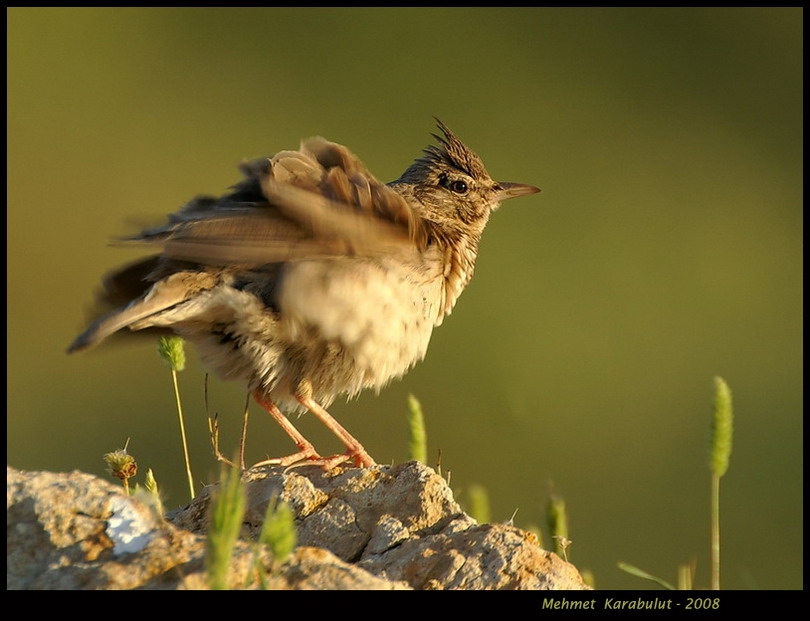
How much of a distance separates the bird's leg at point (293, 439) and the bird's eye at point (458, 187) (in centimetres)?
155

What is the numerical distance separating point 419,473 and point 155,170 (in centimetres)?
1637

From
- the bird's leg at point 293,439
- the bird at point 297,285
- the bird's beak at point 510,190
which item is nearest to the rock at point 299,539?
the bird's leg at point 293,439

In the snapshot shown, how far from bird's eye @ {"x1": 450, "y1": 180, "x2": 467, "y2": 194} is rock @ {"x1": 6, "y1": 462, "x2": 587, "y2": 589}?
8.29 ft

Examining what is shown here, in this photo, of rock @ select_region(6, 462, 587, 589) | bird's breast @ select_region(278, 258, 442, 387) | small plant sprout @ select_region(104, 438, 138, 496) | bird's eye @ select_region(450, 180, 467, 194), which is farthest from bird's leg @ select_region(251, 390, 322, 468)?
bird's eye @ select_region(450, 180, 467, 194)

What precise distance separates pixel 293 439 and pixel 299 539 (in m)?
1.72

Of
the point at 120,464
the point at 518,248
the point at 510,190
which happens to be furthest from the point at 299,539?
the point at 518,248

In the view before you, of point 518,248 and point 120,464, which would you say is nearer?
point 120,464

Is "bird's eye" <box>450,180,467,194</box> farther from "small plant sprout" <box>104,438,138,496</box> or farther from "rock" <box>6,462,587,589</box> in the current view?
"small plant sprout" <box>104,438,138,496</box>

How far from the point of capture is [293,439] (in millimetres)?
6207

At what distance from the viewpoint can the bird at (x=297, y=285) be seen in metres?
5.54

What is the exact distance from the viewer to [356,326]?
585 centimetres

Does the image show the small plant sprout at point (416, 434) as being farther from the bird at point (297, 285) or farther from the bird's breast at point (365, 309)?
the bird's breast at point (365, 309)

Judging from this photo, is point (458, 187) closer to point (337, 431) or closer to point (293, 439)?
point (337, 431)

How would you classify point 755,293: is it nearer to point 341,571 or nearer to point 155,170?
point 155,170
